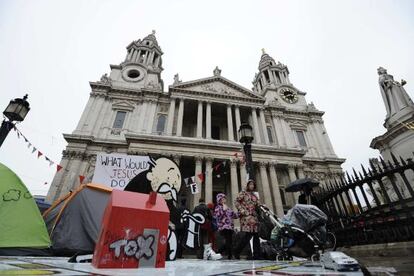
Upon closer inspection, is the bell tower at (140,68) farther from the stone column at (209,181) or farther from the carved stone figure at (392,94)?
the carved stone figure at (392,94)

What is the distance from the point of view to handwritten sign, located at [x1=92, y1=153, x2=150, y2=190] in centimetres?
746

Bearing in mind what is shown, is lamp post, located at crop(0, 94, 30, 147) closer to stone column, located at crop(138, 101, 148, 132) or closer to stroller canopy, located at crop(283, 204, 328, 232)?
stroller canopy, located at crop(283, 204, 328, 232)

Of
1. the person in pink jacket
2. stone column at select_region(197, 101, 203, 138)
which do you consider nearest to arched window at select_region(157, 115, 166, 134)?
stone column at select_region(197, 101, 203, 138)

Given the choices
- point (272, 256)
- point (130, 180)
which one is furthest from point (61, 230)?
point (272, 256)

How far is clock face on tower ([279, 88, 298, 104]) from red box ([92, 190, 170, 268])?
27.6 meters

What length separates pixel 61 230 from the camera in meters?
4.63

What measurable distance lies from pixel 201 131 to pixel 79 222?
1513cm

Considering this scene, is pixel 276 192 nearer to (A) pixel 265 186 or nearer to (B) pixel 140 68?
(A) pixel 265 186

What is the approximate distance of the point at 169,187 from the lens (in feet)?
21.3

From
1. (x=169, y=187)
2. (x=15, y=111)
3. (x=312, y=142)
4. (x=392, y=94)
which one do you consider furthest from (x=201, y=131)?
(x=15, y=111)

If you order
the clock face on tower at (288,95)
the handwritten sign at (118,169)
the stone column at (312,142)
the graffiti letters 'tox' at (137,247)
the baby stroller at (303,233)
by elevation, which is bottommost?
the graffiti letters 'tox' at (137,247)

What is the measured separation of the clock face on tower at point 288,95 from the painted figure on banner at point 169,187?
2390 cm

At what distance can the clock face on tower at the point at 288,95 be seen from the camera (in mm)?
26853

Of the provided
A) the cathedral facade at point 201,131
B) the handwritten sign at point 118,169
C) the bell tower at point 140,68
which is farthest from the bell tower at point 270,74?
the handwritten sign at point 118,169
